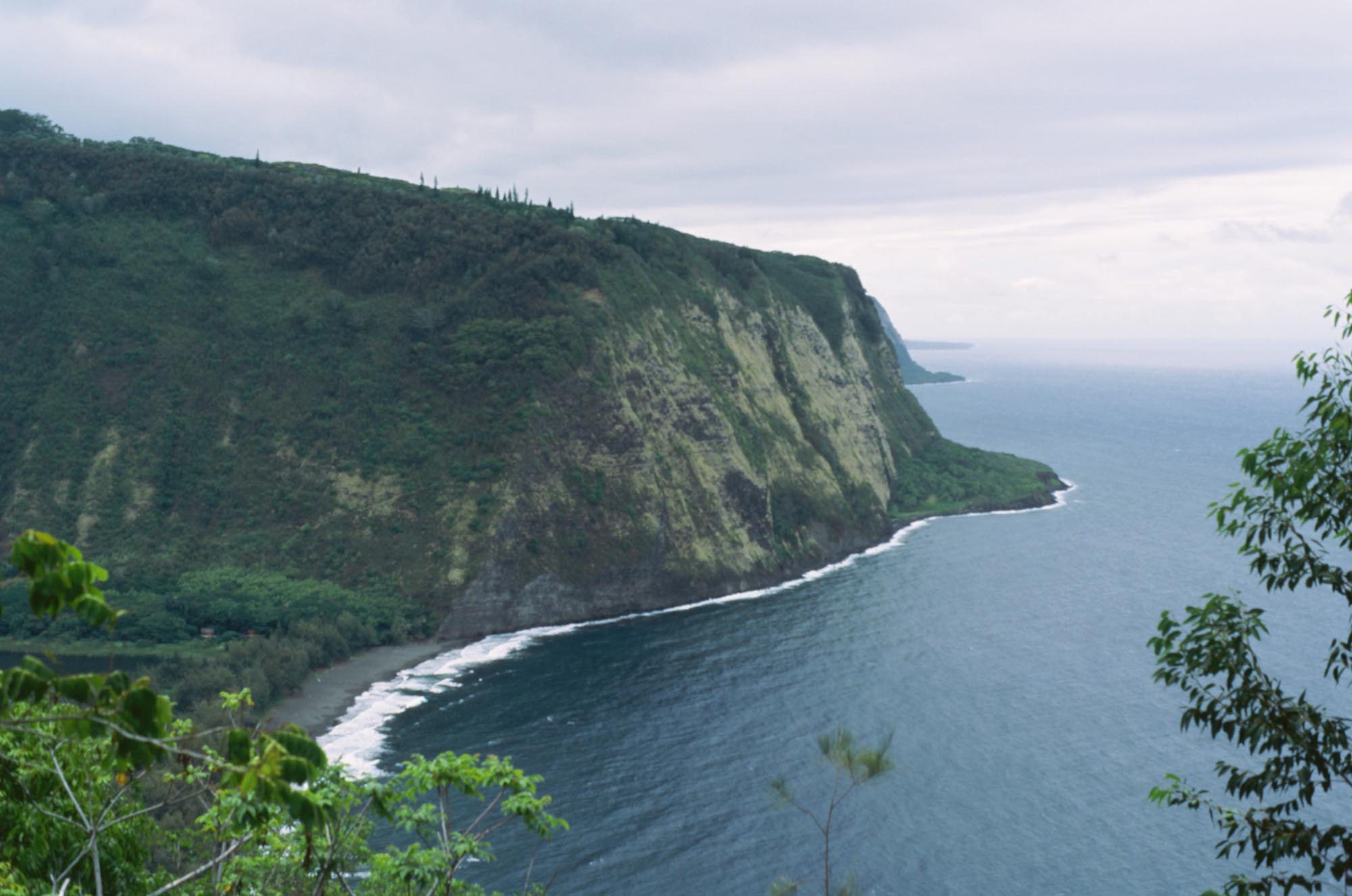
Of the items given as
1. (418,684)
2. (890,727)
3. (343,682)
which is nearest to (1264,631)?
(890,727)

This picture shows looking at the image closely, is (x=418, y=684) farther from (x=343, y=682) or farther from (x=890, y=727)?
(x=890, y=727)

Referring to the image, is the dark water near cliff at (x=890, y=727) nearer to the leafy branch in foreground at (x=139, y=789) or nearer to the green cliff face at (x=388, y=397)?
the green cliff face at (x=388, y=397)

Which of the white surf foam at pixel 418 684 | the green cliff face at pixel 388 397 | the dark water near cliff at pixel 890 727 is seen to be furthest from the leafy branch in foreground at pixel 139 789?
the green cliff face at pixel 388 397

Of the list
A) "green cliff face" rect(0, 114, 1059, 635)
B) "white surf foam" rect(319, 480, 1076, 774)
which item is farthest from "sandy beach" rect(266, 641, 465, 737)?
"green cliff face" rect(0, 114, 1059, 635)

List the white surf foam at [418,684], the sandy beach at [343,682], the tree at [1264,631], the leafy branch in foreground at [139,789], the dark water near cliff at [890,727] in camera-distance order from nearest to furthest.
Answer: the leafy branch in foreground at [139,789]
the tree at [1264,631]
the dark water near cliff at [890,727]
the white surf foam at [418,684]
the sandy beach at [343,682]

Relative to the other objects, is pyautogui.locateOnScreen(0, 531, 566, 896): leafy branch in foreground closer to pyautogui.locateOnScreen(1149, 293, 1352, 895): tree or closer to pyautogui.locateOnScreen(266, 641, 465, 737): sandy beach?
pyautogui.locateOnScreen(1149, 293, 1352, 895): tree

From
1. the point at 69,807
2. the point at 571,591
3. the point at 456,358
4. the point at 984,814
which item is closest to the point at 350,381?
the point at 456,358
